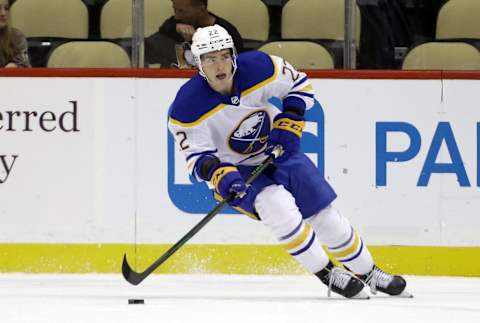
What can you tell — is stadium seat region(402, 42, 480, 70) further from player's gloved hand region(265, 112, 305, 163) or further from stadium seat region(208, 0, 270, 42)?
player's gloved hand region(265, 112, 305, 163)

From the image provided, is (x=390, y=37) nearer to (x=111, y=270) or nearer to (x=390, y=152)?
(x=390, y=152)

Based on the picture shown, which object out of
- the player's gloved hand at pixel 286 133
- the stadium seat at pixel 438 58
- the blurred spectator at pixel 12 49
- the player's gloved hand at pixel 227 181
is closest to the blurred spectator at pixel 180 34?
the blurred spectator at pixel 12 49

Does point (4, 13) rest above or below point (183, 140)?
above

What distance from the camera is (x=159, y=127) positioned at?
6.43m

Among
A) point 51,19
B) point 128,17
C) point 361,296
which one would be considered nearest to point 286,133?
point 361,296

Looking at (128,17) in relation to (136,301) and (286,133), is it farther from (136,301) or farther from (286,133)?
(136,301)

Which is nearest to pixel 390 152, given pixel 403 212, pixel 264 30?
pixel 403 212

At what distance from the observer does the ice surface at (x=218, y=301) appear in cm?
449

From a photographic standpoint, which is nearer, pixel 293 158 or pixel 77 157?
pixel 293 158

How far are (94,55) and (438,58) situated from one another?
154 cm

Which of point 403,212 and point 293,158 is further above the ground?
point 293,158

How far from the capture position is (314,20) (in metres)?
6.49

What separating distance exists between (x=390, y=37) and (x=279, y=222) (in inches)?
64.0

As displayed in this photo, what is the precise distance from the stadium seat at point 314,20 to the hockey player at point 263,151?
1096 millimetres
